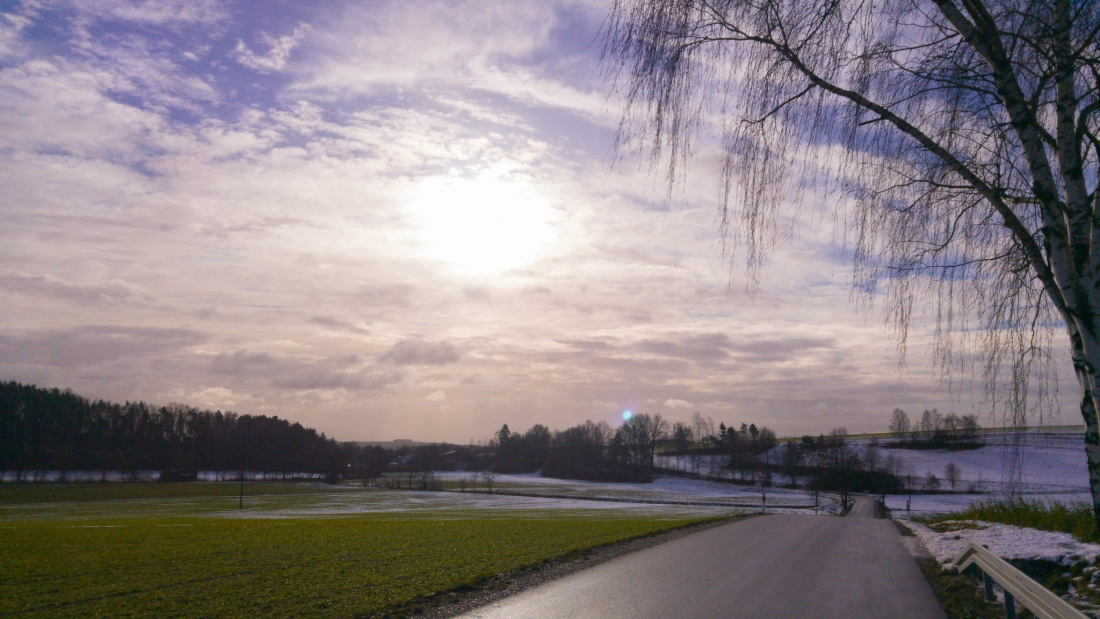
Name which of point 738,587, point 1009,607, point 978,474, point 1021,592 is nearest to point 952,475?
point 978,474

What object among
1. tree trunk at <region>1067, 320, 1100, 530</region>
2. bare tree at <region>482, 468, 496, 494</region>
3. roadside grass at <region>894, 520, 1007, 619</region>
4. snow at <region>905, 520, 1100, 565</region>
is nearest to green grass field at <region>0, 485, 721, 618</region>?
roadside grass at <region>894, 520, 1007, 619</region>

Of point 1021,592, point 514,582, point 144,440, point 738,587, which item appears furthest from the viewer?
point 144,440

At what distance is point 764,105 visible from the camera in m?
7.67

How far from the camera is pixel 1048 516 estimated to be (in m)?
15.4

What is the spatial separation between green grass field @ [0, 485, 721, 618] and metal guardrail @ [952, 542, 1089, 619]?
23.6 ft

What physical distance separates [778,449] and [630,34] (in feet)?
531

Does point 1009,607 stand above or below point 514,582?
above

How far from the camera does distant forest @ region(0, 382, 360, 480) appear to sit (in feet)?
370

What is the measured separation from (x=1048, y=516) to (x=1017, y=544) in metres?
3.77

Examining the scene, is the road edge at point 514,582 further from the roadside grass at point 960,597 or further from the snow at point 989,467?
the snow at point 989,467

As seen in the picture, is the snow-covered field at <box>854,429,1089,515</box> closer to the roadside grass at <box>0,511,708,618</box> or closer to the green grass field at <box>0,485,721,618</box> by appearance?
the green grass field at <box>0,485,721,618</box>

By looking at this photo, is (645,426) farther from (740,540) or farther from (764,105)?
(764,105)

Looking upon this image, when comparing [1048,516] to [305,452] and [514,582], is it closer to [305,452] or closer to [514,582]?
[514,582]

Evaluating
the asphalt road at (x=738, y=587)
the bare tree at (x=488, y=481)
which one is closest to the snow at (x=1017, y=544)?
the asphalt road at (x=738, y=587)
